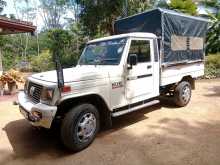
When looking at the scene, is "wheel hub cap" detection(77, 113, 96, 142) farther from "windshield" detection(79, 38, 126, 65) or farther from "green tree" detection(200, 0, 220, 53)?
"green tree" detection(200, 0, 220, 53)

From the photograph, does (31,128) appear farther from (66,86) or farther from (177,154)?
(177,154)

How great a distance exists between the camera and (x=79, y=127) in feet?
14.6

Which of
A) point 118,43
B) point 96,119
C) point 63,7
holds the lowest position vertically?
point 96,119

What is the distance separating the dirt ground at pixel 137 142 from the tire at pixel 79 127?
19cm

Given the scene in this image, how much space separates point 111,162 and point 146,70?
8.17 feet

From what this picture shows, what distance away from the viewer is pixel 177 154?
4.24 m

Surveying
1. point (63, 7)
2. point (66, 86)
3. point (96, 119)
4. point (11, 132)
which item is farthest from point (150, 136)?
point (63, 7)

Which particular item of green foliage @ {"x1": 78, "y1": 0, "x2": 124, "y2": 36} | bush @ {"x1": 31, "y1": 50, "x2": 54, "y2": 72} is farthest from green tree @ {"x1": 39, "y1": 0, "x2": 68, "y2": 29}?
green foliage @ {"x1": 78, "y1": 0, "x2": 124, "y2": 36}

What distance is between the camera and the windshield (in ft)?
17.4

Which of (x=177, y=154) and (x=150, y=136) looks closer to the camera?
(x=177, y=154)

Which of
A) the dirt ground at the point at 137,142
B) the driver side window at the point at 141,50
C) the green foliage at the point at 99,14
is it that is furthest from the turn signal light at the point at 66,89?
the green foliage at the point at 99,14

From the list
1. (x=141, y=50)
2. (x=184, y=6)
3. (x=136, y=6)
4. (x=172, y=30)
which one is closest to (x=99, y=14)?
(x=136, y=6)

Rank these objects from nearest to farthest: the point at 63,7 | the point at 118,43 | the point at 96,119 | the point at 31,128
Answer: the point at 96,119, the point at 118,43, the point at 31,128, the point at 63,7

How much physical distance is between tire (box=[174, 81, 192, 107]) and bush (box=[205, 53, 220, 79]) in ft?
20.6
